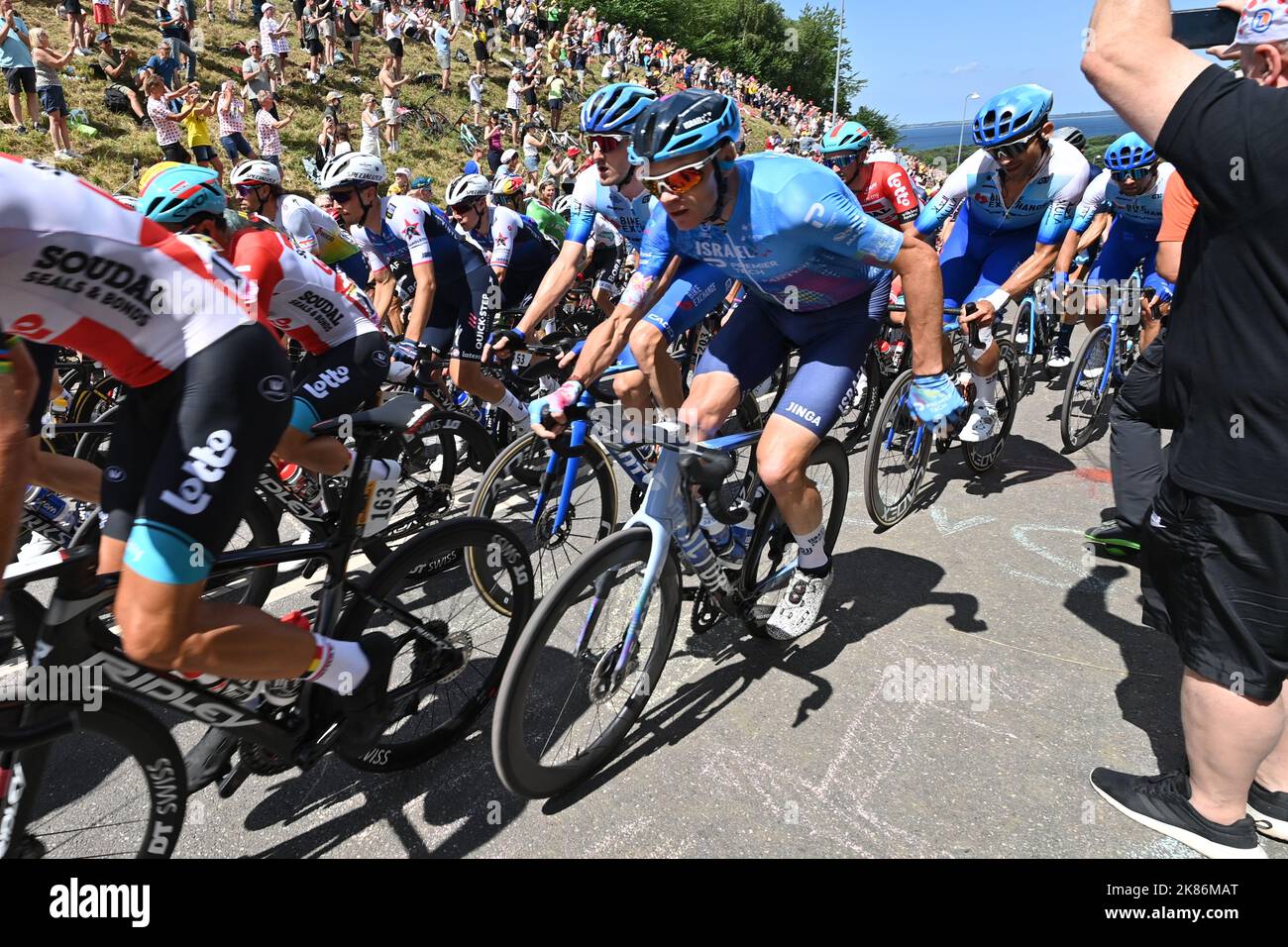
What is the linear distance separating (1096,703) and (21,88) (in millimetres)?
16046

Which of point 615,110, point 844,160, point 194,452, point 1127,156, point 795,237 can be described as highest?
point 1127,156

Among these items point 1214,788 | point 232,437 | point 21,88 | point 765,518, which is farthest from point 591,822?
point 21,88

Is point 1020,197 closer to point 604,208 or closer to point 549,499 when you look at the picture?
point 604,208

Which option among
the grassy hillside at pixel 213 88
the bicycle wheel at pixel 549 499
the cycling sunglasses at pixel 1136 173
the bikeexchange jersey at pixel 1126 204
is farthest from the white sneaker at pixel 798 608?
the grassy hillside at pixel 213 88

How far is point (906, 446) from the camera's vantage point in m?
4.89

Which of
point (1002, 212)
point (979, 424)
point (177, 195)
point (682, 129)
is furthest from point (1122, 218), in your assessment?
point (177, 195)

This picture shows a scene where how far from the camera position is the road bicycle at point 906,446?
15.1 ft

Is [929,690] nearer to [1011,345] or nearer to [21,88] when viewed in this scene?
[1011,345]

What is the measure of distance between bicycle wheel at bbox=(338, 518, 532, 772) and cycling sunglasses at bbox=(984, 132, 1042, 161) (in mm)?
3950

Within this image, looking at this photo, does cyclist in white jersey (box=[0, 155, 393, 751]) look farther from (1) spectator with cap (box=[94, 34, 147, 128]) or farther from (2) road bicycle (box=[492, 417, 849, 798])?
(1) spectator with cap (box=[94, 34, 147, 128])

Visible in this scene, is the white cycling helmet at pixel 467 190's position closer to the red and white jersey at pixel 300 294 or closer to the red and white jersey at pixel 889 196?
the red and white jersey at pixel 300 294

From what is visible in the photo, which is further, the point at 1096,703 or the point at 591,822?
the point at 1096,703

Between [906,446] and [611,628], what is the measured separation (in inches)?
115
